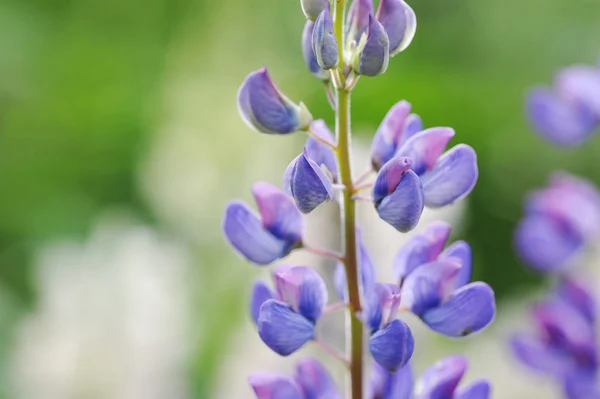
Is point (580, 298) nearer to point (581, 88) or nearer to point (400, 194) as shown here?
point (581, 88)

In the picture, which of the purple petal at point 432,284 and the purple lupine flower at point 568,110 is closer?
the purple petal at point 432,284

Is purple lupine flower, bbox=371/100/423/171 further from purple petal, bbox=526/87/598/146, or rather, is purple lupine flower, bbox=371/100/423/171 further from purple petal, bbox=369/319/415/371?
purple petal, bbox=526/87/598/146

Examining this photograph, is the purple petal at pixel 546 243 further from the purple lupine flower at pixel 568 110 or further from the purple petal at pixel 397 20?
the purple petal at pixel 397 20

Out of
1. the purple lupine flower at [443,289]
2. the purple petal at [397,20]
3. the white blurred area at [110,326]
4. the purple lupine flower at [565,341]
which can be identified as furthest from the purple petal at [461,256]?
the white blurred area at [110,326]

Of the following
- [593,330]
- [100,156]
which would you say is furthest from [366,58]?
[100,156]

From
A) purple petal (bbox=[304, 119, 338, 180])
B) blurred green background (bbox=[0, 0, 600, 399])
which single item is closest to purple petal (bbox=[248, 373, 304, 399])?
purple petal (bbox=[304, 119, 338, 180])

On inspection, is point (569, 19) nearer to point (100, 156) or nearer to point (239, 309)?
point (100, 156)
